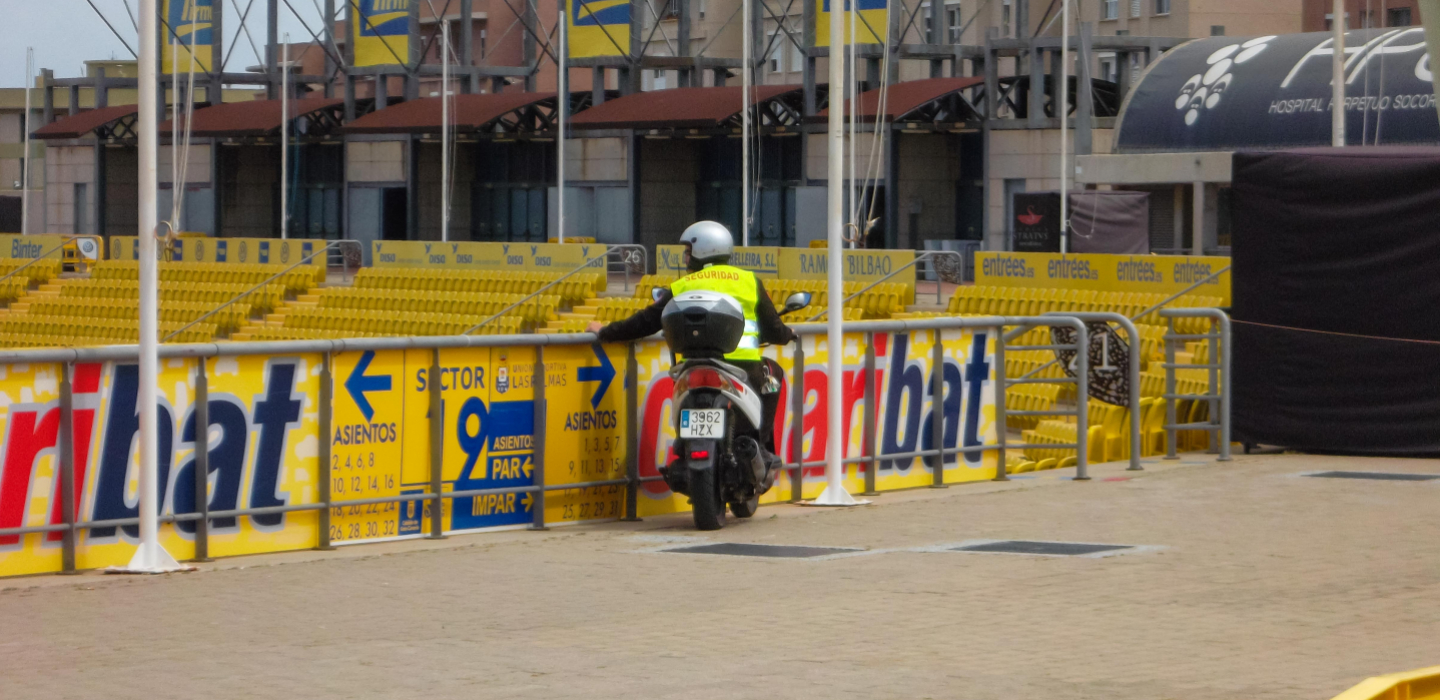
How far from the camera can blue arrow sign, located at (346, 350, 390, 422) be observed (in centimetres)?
1030

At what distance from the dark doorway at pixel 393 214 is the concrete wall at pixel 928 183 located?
19256 millimetres

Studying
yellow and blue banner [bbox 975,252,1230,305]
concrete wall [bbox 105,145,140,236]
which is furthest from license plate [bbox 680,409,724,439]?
concrete wall [bbox 105,145,140,236]

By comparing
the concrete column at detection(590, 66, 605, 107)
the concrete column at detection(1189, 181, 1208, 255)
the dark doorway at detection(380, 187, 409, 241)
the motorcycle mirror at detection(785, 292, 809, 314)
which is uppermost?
the concrete column at detection(590, 66, 605, 107)

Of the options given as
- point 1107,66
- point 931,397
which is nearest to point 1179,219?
point 1107,66

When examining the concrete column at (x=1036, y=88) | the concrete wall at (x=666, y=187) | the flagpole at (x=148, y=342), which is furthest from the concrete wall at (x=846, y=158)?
the flagpole at (x=148, y=342)

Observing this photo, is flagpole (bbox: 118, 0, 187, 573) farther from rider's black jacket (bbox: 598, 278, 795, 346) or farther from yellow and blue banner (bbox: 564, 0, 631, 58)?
yellow and blue banner (bbox: 564, 0, 631, 58)

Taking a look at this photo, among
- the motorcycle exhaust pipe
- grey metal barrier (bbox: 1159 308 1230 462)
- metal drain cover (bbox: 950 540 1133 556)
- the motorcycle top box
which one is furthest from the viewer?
grey metal barrier (bbox: 1159 308 1230 462)

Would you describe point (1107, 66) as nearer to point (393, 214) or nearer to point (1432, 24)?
point (393, 214)

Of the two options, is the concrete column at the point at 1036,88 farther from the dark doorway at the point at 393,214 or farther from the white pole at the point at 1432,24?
the white pole at the point at 1432,24

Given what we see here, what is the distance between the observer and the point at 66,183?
244 ft

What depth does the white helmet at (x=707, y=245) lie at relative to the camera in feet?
36.8

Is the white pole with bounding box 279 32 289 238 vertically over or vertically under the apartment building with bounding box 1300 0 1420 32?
under

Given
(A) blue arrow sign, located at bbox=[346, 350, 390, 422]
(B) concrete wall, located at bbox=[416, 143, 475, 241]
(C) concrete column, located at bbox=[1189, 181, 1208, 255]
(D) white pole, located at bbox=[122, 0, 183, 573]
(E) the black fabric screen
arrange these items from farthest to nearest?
1. (B) concrete wall, located at bbox=[416, 143, 475, 241]
2. (C) concrete column, located at bbox=[1189, 181, 1208, 255]
3. (E) the black fabric screen
4. (A) blue arrow sign, located at bbox=[346, 350, 390, 422]
5. (D) white pole, located at bbox=[122, 0, 183, 573]

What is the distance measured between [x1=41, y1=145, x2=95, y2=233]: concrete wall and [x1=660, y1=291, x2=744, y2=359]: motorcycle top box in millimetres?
66788
